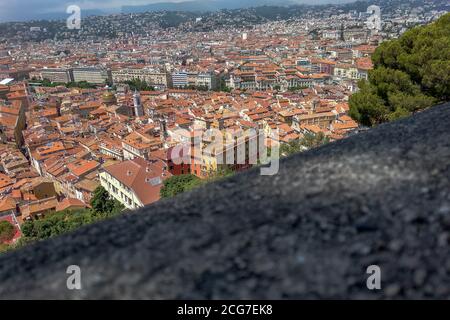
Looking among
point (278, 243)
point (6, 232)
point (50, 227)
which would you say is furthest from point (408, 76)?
point (6, 232)

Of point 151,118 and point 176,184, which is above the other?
point 176,184

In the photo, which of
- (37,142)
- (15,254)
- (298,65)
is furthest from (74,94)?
(15,254)

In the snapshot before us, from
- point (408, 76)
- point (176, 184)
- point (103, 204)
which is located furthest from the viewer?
point (103, 204)

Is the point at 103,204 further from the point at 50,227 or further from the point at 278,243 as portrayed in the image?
the point at 278,243

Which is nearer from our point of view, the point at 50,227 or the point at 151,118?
the point at 50,227

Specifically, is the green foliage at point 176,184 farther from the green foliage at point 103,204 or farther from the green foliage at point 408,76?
the green foliage at point 408,76
